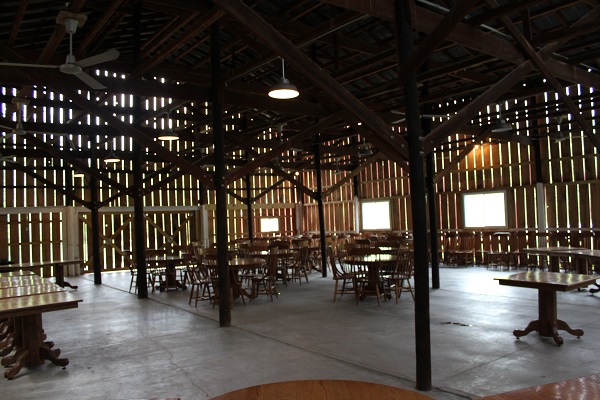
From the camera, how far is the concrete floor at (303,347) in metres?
4.62

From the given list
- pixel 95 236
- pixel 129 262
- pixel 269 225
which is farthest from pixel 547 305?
pixel 269 225

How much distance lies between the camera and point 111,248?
17984mm

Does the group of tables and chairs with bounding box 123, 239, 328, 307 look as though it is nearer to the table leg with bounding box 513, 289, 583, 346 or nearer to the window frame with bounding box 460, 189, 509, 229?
the table leg with bounding box 513, 289, 583, 346

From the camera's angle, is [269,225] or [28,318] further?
[269,225]

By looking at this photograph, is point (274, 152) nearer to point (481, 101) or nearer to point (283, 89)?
point (283, 89)

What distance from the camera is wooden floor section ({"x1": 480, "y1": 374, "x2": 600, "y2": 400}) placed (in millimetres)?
1892

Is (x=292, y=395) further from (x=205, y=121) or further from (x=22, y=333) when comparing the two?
(x=205, y=121)

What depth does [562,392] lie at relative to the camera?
1950mm

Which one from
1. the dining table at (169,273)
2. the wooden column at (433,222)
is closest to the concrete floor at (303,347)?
the wooden column at (433,222)

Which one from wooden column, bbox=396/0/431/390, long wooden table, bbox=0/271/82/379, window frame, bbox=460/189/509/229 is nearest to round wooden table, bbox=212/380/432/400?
wooden column, bbox=396/0/431/390

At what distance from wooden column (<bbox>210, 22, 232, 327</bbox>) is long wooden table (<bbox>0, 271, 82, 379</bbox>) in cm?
235

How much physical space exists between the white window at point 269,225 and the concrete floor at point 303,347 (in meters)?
12.4

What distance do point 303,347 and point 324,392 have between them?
4100mm

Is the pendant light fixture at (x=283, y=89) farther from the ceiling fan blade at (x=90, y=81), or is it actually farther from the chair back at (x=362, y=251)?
the chair back at (x=362, y=251)
